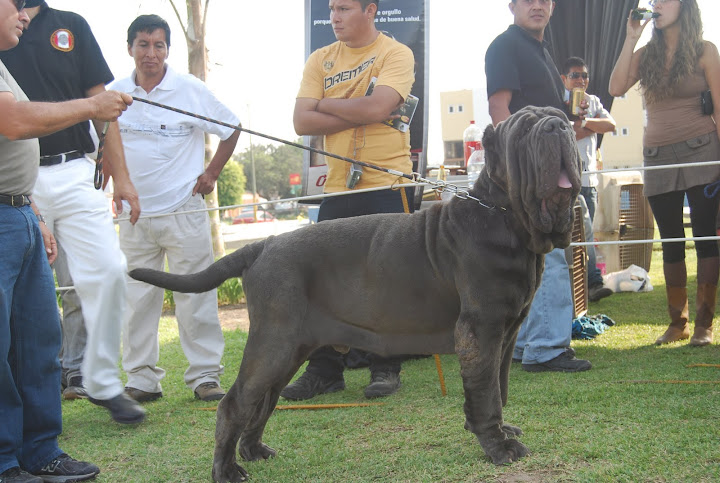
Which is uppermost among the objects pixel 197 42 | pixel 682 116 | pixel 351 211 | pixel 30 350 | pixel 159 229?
pixel 197 42

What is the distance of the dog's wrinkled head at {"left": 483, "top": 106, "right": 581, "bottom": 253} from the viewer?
2682 mm

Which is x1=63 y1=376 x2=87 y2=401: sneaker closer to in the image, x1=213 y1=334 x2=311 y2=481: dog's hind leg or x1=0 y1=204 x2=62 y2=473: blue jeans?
x1=0 y1=204 x2=62 y2=473: blue jeans

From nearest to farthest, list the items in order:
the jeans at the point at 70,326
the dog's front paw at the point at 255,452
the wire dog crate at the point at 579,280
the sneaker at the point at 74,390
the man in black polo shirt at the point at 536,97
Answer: the dog's front paw at the point at 255,452 < the man in black polo shirt at the point at 536,97 < the sneaker at the point at 74,390 < the jeans at the point at 70,326 < the wire dog crate at the point at 579,280

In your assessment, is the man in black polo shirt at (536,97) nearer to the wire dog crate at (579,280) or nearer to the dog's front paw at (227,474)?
the wire dog crate at (579,280)

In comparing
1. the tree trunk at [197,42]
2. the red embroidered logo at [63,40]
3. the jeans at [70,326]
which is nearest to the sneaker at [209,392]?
the jeans at [70,326]

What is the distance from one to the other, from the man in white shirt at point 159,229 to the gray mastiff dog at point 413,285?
151 centimetres

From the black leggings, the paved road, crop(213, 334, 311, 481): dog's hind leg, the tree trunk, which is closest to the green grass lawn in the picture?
crop(213, 334, 311, 481): dog's hind leg

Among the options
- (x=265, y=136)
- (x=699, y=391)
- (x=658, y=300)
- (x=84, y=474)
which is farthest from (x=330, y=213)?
(x=658, y=300)

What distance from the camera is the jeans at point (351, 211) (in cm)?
433

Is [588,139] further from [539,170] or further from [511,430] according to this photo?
[539,170]

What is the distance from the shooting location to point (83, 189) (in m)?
3.78

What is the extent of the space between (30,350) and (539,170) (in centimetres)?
246

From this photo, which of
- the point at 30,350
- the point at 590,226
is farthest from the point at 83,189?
the point at 590,226

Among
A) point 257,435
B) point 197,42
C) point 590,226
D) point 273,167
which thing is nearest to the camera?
point 257,435
